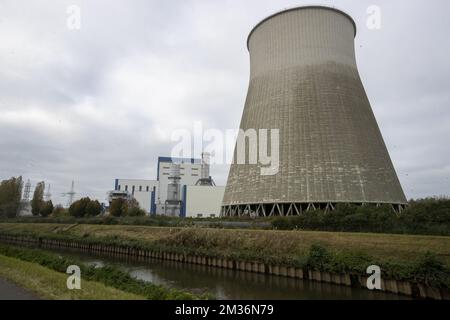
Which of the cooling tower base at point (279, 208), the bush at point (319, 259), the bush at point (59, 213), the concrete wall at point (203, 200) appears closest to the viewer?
the bush at point (319, 259)

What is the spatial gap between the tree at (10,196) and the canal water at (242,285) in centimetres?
5239

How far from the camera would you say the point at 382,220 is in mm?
16953

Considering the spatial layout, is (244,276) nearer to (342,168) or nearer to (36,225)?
(342,168)

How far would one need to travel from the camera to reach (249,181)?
96.9ft

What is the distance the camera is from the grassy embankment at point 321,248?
1123cm

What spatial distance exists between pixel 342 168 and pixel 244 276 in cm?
1505

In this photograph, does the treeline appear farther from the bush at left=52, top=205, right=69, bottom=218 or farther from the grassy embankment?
the bush at left=52, top=205, right=69, bottom=218

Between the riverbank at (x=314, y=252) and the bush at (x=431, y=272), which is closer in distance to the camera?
the bush at (x=431, y=272)

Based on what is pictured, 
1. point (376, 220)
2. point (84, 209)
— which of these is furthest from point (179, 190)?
point (376, 220)

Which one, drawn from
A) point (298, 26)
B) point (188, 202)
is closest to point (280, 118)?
point (298, 26)

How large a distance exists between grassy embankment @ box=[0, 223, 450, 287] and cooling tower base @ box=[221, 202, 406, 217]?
25.2 ft

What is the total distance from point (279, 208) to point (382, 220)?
36.8 feet

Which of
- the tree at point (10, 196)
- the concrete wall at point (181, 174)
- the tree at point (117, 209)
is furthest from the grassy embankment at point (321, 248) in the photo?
the concrete wall at point (181, 174)

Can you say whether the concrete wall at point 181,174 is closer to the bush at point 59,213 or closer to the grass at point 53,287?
the bush at point 59,213
